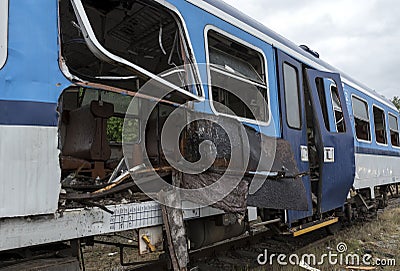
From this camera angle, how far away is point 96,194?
7.95 feet

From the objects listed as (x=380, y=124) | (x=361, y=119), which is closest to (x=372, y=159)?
(x=361, y=119)

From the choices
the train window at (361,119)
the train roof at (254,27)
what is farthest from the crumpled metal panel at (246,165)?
the train window at (361,119)

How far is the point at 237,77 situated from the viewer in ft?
13.1

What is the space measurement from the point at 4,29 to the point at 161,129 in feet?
7.97

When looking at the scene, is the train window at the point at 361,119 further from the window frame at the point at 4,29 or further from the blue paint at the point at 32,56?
the window frame at the point at 4,29

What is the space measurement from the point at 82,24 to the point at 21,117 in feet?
2.20

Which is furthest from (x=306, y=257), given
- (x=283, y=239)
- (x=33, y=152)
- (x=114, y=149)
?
(x=33, y=152)

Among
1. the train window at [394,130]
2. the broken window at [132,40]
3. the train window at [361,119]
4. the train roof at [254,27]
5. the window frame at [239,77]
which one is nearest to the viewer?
the broken window at [132,40]

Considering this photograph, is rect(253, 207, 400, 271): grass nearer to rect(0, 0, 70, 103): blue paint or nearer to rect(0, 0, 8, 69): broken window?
rect(0, 0, 70, 103): blue paint

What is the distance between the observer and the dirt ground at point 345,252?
16.0 feet

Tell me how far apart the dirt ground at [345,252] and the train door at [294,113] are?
37.4 inches

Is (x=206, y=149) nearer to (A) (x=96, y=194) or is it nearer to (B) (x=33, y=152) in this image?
(A) (x=96, y=194)

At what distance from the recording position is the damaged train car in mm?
2078

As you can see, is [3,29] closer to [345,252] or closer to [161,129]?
[161,129]
